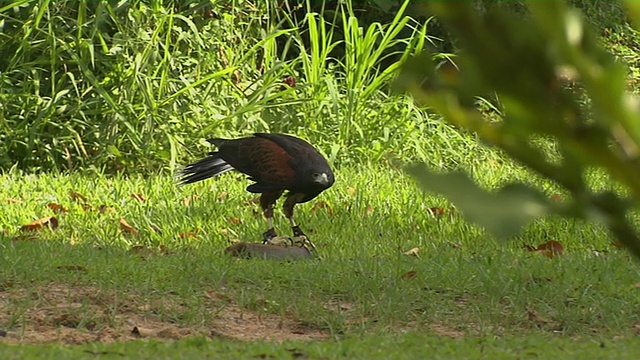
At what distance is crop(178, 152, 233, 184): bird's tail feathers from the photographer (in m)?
7.38

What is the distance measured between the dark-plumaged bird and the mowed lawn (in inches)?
15.5

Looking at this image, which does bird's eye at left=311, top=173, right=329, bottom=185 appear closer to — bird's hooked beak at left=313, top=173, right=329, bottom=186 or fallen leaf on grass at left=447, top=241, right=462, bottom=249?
bird's hooked beak at left=313, top=173, right=329, bottom=186

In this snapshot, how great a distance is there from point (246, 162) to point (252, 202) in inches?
51.4

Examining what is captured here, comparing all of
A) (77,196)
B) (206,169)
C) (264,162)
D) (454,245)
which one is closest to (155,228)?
(206,169)

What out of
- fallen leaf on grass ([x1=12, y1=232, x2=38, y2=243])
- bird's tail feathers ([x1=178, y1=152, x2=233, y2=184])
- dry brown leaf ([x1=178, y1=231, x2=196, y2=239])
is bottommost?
dry brown leaf ([x1=178, y1=231, x2=196, y2=239])

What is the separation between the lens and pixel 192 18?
33.6 feet

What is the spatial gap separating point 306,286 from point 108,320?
111 cm

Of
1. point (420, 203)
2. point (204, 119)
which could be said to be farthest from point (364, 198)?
point (204, 119)

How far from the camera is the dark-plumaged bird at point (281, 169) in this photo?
650cm

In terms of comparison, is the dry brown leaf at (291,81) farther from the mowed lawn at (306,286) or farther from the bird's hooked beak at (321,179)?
the bird's hooked beak at (321,179)

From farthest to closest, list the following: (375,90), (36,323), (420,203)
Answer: (375,90), (420,203), (36,323)

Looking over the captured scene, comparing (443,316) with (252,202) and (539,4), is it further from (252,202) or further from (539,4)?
(539,4)

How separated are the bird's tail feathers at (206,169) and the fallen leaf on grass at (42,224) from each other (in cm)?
91

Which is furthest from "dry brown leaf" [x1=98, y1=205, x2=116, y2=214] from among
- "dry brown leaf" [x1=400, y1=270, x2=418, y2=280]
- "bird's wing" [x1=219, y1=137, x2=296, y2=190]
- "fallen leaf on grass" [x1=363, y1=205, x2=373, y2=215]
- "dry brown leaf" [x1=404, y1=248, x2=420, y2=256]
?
"dry brown leaf" [x1=400, y1=270, x2=418, y2=280]
